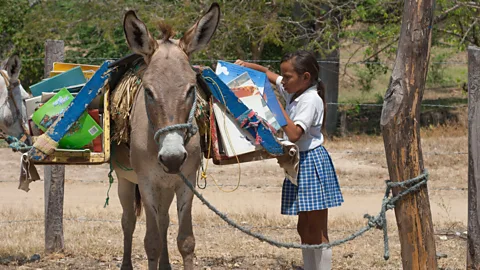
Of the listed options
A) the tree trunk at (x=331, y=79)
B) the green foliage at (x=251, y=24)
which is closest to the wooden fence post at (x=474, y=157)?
the green foliage at (x=251, y=24)

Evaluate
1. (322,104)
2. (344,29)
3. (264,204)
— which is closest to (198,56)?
(344,29)

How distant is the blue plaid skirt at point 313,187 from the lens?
4.67m

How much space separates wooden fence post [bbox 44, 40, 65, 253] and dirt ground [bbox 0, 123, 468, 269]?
14 centimetres

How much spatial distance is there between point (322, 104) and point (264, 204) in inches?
181

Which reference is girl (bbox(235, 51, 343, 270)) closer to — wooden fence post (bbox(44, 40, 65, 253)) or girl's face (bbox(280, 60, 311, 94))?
girl's face (bbox(280, 60, 311, 94))

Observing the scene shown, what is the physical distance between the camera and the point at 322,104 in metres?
4.77

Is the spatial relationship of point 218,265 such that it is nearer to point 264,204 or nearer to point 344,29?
point 264,204

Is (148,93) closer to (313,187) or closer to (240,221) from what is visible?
(313,187)

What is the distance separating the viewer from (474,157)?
14.8 feet

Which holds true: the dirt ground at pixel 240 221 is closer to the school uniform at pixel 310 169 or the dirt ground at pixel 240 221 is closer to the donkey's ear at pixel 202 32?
the school uniform at pixel 310 169

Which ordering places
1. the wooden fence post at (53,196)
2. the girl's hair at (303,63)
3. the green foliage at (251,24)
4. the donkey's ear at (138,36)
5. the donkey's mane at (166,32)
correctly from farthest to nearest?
the green foliage at (251,24)
the wooden fence post at (53,196)
the girl's hair at (303,63)
the donkey's mane at (166,32)
the donkey's ear at (138,36)

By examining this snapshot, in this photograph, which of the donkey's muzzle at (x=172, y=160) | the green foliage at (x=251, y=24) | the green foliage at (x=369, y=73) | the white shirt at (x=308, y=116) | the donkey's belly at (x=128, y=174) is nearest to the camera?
the donkey's muzzle at (x=172, y=160)

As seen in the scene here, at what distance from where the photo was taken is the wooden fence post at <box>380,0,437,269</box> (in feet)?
13.1

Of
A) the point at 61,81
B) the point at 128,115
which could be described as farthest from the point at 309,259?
the point at 61,81
